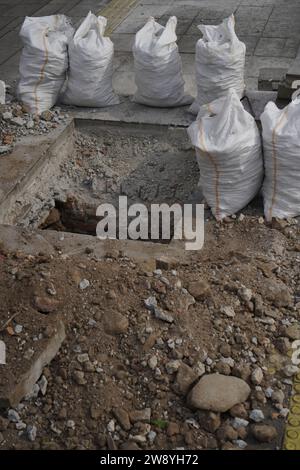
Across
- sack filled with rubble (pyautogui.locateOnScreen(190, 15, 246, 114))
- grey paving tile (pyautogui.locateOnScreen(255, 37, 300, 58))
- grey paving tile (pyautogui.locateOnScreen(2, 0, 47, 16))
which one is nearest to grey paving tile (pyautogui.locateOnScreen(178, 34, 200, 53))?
grey paving tile (pyautogui.locateOnScreen(255, 37, 300, 58))

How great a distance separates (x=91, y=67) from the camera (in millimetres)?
6641

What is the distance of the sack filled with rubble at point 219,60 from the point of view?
606 centimetres

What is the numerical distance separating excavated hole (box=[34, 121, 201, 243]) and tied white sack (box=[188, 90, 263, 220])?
54 cm

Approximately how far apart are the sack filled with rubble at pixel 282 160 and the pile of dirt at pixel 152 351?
734 millimetres

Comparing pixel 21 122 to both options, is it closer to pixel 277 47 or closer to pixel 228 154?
pixel 228 154

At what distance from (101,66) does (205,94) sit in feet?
3.86

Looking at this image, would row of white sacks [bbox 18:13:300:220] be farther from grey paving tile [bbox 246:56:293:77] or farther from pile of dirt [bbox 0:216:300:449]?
grey paving tile [bbox 246:56:293:77]

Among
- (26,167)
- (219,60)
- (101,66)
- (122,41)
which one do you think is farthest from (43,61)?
(122,41)

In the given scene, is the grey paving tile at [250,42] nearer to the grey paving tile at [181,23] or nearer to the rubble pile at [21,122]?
the grey paving tile at [181,23]

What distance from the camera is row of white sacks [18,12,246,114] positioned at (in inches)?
245

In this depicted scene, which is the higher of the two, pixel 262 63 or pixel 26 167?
pixel 262 63

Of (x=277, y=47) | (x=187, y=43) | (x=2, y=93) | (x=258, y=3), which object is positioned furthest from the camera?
(x=258, y=3)

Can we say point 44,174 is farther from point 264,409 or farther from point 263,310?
point 264,409
